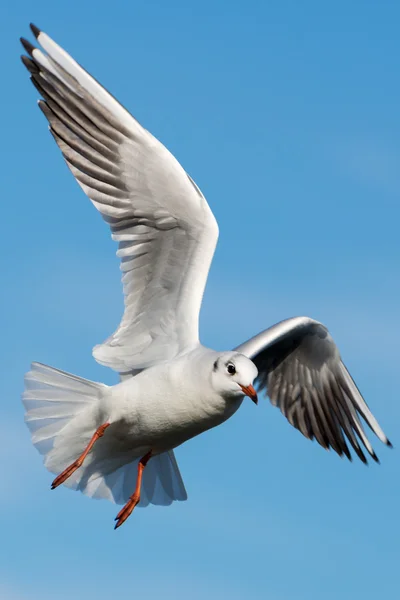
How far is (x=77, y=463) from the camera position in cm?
1062

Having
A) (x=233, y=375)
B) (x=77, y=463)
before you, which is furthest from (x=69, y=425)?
(x=233, y=375)

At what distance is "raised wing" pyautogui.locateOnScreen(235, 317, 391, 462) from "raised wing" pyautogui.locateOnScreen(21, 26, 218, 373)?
1810 millimetres

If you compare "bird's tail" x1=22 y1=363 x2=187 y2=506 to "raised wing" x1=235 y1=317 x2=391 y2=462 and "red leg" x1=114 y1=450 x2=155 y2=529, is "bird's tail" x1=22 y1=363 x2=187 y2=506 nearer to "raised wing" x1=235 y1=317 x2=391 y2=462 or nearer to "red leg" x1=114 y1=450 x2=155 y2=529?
"red leg" x1=114 y1=450 x2=155 y2=529

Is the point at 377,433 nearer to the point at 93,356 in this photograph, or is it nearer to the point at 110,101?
the point at 93,356

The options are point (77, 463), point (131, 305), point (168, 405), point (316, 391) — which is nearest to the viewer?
point (168, 405)

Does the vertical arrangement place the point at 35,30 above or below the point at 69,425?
above

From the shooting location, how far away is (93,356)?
10.9 meters

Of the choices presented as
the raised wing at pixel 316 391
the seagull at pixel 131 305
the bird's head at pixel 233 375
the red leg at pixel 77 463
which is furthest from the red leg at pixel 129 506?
the raised wing at pixel 316 391

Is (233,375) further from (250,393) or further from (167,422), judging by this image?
(167,422)

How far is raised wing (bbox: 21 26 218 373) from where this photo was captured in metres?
10.6

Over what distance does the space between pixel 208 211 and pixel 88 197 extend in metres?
0.97

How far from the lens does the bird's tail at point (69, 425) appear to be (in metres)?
10.9

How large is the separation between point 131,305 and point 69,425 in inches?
42.3

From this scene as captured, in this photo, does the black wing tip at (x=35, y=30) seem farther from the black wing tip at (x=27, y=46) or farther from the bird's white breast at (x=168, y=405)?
the bird's white breast at (x=168, y=405)
